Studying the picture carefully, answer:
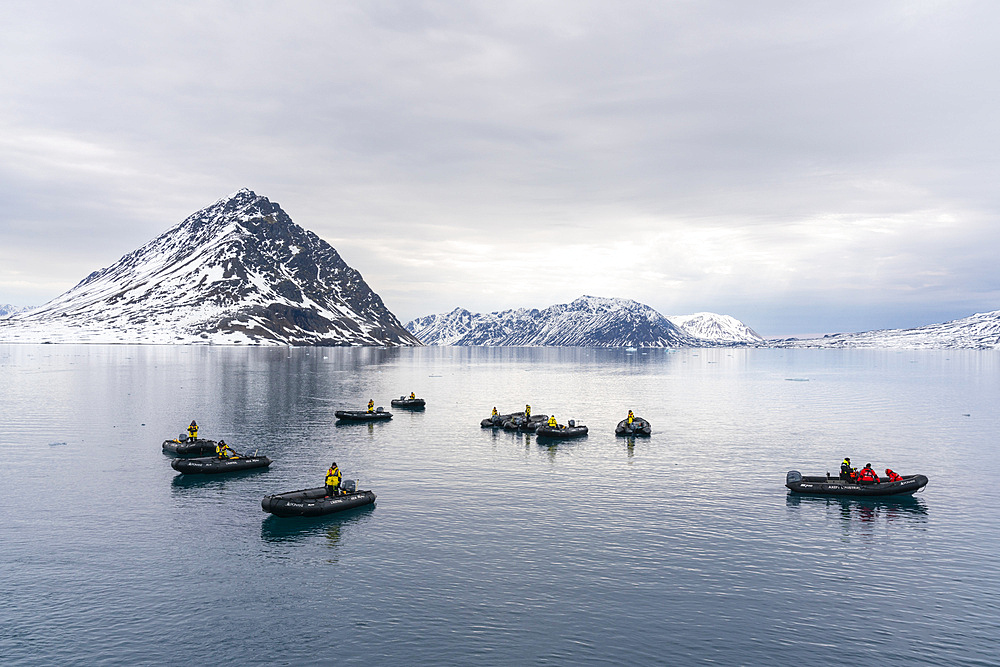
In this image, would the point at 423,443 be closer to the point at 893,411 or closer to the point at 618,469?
the point at 618,469

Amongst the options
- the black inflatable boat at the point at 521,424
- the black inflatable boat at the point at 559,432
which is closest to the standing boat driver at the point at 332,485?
the black inflatable boat at the point at 559,432

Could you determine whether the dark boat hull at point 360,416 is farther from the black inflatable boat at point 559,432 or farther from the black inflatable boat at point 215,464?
the black inflatable boat at point 215,464

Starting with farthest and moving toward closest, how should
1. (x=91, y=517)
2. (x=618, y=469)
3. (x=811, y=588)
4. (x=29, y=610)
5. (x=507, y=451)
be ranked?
(x=507, y=451), (x=618, y=469), (x=91, y=517), (x=811, y=588), (x=29, y=610)

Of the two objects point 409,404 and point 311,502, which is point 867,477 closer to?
point 311,502

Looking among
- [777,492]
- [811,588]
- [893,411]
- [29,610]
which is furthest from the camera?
[893,411]

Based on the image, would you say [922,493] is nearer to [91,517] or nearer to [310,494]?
[310,494]

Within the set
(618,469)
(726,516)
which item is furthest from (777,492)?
(618,469)

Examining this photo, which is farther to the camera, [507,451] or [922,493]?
[507,451]

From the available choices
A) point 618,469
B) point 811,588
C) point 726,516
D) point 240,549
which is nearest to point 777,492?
point 726,516
